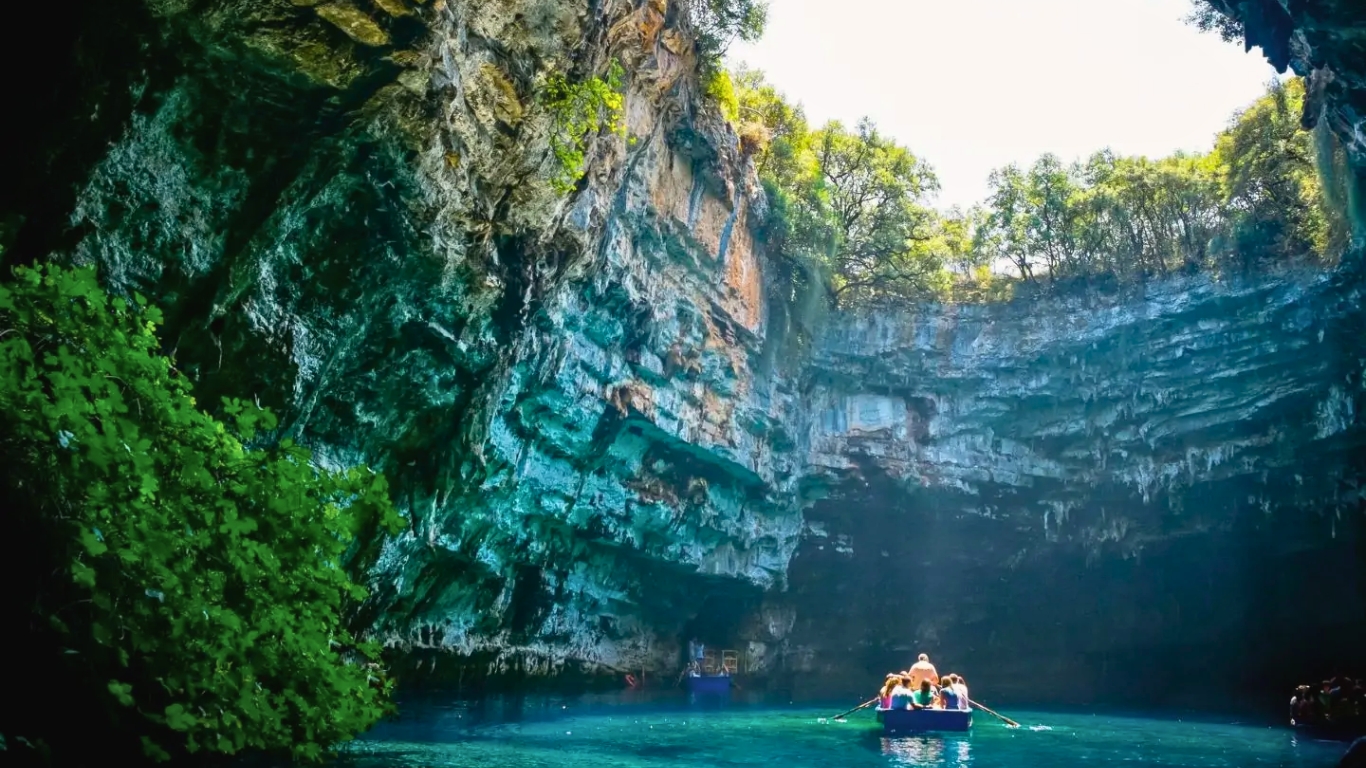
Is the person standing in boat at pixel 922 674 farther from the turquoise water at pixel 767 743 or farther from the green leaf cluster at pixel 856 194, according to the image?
the green leaf cluster at pixel 856 194

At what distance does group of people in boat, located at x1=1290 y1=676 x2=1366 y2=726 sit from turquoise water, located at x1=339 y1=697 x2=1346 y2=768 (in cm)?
84

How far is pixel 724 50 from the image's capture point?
966 inches

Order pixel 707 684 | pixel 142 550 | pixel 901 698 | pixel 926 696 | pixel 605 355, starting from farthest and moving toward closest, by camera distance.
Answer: pixel 707 684, pixel 605 355, pixel 926 696, pixel 901 698, pixel 142 550

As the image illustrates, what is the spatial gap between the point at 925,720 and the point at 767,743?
13.2 ft

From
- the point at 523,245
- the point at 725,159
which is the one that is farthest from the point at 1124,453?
the point at 523,245

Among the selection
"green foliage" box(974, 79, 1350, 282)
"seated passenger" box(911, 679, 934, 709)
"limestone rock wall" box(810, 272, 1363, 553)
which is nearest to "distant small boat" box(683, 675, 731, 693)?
"limestone rock wall" box(810, 272, 1363, 553)

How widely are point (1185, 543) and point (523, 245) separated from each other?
26.7m

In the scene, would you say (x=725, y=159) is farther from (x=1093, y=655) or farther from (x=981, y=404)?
(x=1093, y=655)

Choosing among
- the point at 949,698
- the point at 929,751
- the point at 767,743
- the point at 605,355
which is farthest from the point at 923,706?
the point at 605,355

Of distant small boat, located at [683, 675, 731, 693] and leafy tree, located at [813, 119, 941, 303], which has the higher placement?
leafy tree, located at [813, 119, 941, 303]

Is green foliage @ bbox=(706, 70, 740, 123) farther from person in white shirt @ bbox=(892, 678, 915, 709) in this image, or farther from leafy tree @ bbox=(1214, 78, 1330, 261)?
leafy tree @ bbox=(1214, 78, 1330, 261)

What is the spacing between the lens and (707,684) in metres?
31.1

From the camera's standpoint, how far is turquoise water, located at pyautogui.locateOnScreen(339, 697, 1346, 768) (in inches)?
554

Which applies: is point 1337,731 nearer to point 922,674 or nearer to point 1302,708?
point 1302,708
